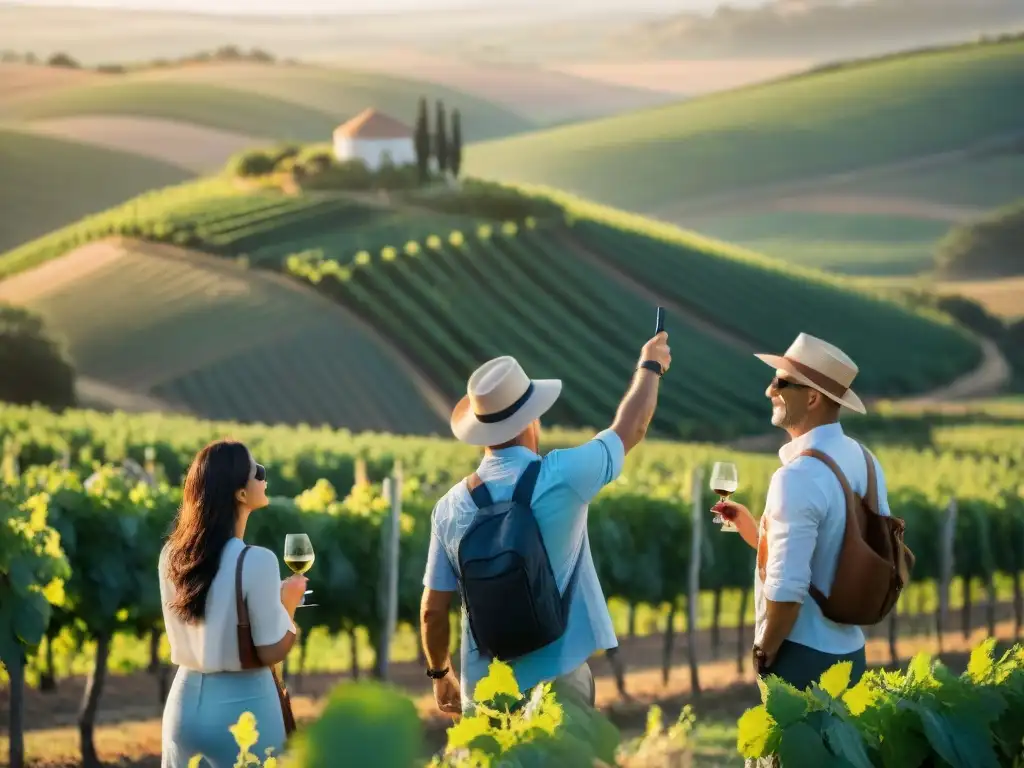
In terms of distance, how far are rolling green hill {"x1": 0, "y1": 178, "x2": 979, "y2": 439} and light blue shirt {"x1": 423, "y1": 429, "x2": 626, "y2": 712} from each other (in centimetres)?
1840

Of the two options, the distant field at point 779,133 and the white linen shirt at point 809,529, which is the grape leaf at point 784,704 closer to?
the white linen shirt at point 809,529

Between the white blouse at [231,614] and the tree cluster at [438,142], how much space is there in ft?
77.3

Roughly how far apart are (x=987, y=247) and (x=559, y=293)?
6.88 m

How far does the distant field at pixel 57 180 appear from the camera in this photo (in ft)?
72.9

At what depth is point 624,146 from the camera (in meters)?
30.2

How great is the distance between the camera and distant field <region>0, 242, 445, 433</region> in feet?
70.4

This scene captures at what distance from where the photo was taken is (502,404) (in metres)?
3.36

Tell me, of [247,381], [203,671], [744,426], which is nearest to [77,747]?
[203,671]

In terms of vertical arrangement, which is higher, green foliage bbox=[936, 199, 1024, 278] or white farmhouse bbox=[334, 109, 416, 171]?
white farmhouse bbox=[334, 109, 416, 171]

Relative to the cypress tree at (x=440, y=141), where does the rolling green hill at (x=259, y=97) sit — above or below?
above

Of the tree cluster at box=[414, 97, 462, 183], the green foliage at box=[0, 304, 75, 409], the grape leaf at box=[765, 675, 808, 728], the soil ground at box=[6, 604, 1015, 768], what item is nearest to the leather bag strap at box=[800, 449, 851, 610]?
the grape leaf at box=[765, 675, 808, 728]

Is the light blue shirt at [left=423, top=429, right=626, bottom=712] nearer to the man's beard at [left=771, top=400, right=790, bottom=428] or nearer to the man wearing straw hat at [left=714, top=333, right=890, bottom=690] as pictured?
the man wearing straw hat at [left=714, top=333, right=890, bottom=690]

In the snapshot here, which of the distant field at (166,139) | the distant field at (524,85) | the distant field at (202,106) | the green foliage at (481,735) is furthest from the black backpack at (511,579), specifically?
the distant field at (524,85)

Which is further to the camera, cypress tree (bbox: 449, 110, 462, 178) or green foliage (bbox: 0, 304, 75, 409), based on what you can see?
cypress tree (bbox: 449, 110, 462, 178)
